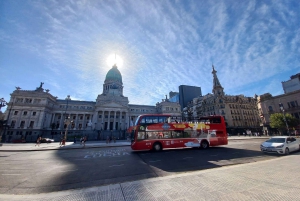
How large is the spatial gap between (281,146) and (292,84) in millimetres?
51443

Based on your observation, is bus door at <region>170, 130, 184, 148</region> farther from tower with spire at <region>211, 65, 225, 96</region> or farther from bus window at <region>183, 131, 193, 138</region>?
tower with spire at <region>211, 65, 225, 96</region>

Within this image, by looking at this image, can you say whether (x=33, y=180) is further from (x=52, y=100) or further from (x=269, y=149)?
(x=52, y=100)

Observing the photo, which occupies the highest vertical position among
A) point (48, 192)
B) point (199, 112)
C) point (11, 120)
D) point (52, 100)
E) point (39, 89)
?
point (39, 89)

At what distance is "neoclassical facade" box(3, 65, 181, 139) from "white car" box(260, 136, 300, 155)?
45.3 metres

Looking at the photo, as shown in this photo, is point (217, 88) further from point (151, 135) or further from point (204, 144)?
A: point (151, 135)

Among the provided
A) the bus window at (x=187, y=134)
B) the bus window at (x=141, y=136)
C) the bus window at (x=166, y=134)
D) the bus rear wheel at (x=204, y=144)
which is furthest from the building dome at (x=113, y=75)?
the bus rear wheel at (x=204, y=144)

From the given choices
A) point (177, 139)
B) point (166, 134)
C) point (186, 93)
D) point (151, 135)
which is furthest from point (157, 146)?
point (186, 93)

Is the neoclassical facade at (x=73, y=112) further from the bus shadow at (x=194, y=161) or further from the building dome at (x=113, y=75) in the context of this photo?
the bus shadow at (x=194, y=161)

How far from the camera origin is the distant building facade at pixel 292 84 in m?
44.1

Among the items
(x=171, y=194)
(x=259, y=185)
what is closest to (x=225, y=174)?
(x=259, y=185)

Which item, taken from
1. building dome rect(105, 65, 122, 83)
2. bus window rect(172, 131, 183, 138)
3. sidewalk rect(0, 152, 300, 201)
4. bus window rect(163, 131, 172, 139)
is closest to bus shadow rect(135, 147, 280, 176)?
sidewalk rect(0, 152, 300, 201)

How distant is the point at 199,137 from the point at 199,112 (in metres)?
61.8

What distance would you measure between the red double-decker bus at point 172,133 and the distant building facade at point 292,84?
4856 cm

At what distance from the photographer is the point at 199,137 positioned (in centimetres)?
1609
